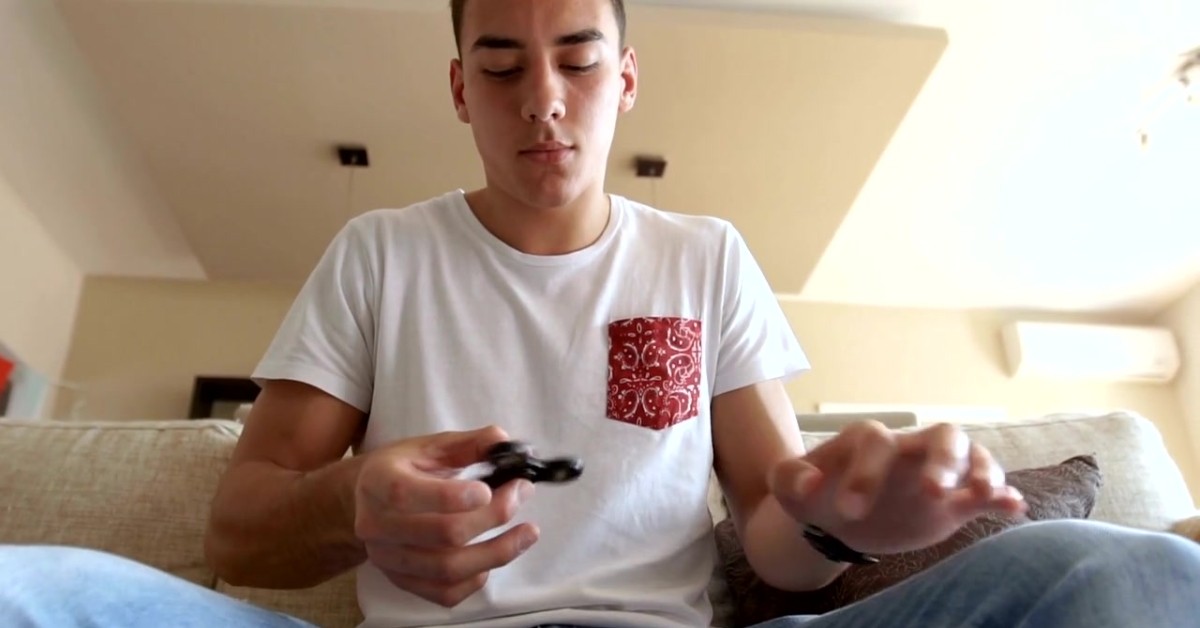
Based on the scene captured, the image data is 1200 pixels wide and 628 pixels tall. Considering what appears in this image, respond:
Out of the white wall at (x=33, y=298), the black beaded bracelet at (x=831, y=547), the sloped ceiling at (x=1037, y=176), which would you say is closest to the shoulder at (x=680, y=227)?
the black beaded bracelet at (x=831, y=547)

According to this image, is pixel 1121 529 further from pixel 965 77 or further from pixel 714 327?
pixel 965 77

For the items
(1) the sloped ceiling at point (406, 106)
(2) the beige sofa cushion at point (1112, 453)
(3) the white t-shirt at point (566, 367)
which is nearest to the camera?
(3) the white t-shirt at point (566, 367)

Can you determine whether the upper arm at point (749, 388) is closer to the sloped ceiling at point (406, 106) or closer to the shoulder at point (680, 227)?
the shoulder at point (680, 227)

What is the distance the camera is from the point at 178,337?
12.6ft

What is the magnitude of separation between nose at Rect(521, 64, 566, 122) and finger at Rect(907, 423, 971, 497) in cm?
56

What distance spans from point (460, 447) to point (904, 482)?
0.25 meters

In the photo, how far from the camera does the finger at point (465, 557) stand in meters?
0.52

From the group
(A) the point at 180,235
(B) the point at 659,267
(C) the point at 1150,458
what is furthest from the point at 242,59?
(C) the point at 1150,458

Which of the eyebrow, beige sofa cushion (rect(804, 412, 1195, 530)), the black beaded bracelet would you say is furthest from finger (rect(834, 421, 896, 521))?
beige sofa cushion (rect(804, 412, 1195, 530))

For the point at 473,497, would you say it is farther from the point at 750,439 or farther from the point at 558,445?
the point at 750,439

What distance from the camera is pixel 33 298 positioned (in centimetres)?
338

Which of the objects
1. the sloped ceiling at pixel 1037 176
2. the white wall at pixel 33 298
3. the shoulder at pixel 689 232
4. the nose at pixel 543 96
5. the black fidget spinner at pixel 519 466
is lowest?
the white wall at pixel 33 298

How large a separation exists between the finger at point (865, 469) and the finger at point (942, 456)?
2 centimetres

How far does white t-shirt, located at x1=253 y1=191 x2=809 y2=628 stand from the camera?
2.48 feet
